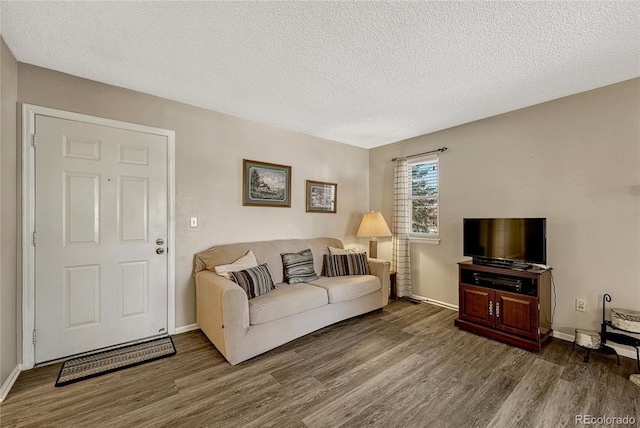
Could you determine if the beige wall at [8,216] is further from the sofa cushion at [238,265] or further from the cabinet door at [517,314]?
the cabinet door at [517,314]

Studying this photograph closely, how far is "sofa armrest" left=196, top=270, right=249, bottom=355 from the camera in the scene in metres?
2.17

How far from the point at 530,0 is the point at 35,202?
3699mm

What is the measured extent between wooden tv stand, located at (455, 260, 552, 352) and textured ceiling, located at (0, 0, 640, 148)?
1798 mm

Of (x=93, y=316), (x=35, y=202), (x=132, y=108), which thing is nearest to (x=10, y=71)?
(x=132, y=108)

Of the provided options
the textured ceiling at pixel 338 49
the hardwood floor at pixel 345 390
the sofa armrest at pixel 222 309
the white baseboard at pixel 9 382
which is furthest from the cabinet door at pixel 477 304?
the white baseboard at pixel 9 382

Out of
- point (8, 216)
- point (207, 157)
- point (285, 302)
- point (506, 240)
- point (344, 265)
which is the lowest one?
point (285, 302)

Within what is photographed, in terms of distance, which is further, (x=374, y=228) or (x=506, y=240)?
(x=374, y=228)

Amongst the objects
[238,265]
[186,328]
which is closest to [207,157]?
[238,265]

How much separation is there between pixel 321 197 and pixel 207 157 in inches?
66.8

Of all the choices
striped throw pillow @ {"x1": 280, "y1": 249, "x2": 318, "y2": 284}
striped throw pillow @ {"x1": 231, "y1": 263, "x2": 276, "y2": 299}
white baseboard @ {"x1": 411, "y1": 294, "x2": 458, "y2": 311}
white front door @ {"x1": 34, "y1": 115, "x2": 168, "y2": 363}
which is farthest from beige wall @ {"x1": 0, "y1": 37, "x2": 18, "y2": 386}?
white baseboard @ {"x1": 411, "y1": 294, "x2": 458, "y2": 311}

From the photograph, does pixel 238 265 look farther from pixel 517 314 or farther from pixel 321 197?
pixel 517 314

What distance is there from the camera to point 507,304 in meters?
2.66

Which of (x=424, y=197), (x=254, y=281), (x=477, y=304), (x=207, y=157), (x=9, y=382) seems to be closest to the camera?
(x=9, y=382)

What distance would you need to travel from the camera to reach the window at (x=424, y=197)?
3.81 meters
